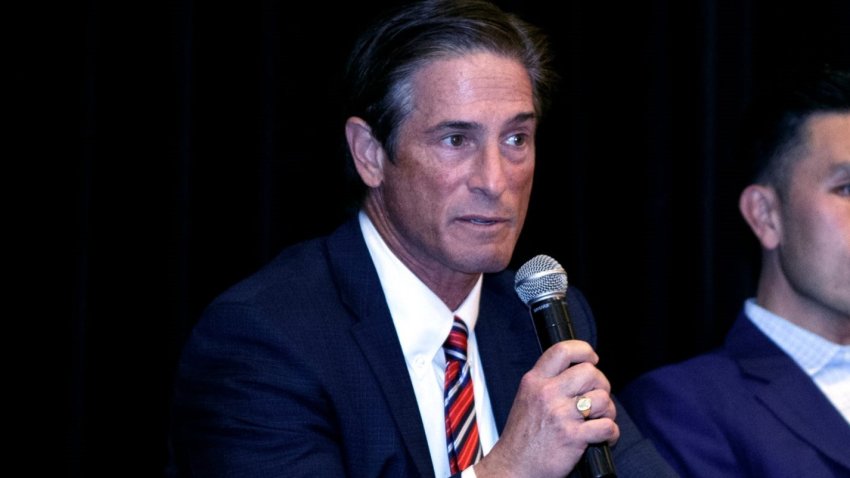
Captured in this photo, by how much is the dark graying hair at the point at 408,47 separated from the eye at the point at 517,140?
0.16m

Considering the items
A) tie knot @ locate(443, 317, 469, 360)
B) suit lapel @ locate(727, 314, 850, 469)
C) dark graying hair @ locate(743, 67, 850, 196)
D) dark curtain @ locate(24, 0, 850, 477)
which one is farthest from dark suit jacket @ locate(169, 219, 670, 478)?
dark graying hair @ locate(743, 67, 850, 196)

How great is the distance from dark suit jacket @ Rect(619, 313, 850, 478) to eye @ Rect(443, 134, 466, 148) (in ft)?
2.17

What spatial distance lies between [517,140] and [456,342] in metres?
0.37

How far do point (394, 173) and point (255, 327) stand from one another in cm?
40

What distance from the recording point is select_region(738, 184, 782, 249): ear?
6.79 ft

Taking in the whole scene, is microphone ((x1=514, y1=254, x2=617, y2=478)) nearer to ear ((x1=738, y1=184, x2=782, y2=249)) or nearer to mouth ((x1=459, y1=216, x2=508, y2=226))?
mouth ((x1=459, y1=216, x2=508, y2=226))

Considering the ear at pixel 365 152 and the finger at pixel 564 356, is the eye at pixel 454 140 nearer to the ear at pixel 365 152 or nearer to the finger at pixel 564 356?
the ear at pixel 365 152

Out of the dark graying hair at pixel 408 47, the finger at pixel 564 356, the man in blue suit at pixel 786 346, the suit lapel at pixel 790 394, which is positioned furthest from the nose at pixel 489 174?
the suit lapel at pixel 790 394

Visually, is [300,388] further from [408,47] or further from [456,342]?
[408,47]

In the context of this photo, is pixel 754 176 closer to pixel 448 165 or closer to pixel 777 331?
pixel 777 331

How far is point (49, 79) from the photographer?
2.05 meters

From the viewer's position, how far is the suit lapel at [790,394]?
186 cm

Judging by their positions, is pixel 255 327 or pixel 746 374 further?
pixel 746 374

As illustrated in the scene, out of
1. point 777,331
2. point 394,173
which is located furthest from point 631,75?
point 394,173
